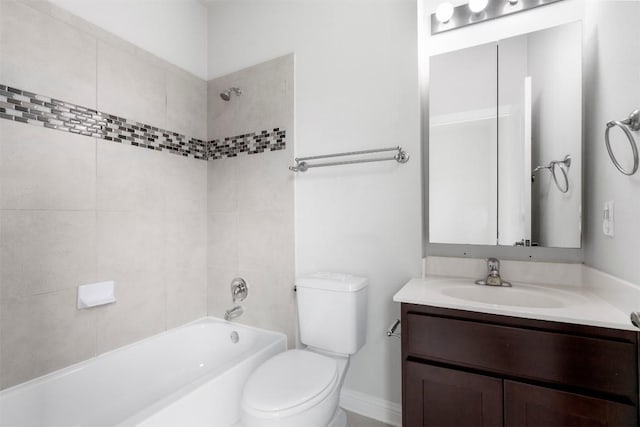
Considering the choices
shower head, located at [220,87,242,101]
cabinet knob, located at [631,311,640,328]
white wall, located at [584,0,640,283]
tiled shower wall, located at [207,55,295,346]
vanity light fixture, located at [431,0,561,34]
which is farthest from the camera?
shower head, located at [220,87,242,101]

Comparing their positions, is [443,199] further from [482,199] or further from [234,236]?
[234,236]

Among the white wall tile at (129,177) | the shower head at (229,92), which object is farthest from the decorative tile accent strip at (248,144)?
the white wall tile at (129,177)

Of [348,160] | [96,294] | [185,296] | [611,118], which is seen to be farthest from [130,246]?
[611,118]

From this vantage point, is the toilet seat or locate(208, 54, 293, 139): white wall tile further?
locate(208, 54, 293, 139): white wall tile

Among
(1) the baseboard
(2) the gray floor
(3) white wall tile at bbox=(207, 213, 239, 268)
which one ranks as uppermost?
(3) white wall tile at bbox=(207, 213, 239, 268)

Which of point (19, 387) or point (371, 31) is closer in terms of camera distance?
point (19, 387)

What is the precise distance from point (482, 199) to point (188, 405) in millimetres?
1667

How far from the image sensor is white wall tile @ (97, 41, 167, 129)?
1.67m

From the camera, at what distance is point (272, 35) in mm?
2020

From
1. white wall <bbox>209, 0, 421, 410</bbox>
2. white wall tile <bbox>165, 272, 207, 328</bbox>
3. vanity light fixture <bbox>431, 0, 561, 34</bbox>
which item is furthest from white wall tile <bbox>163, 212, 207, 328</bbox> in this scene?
vanity light fixture <bbox>431, 0, 561, 34</bbox>

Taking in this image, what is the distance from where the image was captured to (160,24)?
197cm

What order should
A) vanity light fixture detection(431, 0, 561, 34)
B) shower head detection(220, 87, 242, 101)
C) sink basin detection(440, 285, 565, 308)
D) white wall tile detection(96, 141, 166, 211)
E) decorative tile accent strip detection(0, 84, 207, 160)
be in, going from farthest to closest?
shower head detection(220, 87, 242, 101) < white wall tile detection(96, 141, 166, 211) < vanity light fixture detection(431, 0, 561, 34) < decorative tile accent strip detection(0, 84, 207, 160) < sink basin detection(440, 285, 565, 308)

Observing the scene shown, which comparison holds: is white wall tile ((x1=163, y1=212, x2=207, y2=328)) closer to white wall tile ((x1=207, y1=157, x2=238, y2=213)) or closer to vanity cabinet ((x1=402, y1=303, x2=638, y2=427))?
white wall tile ((x1=207, y1=157, x2=238, y2=213))

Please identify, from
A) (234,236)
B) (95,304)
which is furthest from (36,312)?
(234,236)
